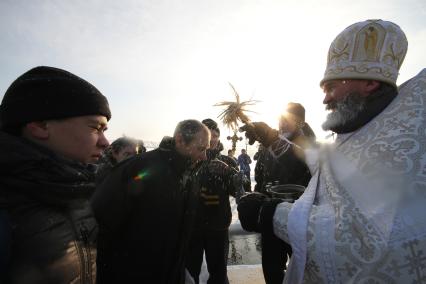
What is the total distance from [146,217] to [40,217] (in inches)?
54.5

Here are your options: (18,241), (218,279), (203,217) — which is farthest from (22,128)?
(218,279)

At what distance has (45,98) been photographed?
137 cm

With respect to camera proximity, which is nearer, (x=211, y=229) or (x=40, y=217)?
(x=40, y=217)

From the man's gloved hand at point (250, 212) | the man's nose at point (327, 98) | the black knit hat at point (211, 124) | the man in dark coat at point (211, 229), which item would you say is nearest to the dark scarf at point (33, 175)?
the man's gloved hand at point (250, 212)

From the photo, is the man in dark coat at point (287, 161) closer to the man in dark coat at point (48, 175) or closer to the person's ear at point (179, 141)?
the person's ear at point (179, 141)

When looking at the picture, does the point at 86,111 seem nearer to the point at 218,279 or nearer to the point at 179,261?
the point at 179,261

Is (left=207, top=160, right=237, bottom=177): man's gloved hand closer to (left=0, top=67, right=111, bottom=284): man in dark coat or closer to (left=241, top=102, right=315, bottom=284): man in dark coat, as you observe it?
(left=241, top=102, right=315, bottom=284): man in dark coat

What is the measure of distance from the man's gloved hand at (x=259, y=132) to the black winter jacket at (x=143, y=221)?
1.22 m

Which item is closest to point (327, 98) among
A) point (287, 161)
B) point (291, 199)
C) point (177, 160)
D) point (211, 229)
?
point (291, 199)

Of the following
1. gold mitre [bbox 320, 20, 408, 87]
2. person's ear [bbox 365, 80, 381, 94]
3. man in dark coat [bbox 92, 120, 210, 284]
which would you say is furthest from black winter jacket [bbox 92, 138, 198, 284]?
person's ear [bbox 365, 80, 381, 94]

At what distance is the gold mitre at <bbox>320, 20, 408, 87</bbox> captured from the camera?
6.19ft

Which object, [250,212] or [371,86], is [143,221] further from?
[371,86]

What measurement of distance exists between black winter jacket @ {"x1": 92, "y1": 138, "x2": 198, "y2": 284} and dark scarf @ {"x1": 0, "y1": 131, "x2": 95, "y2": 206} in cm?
117

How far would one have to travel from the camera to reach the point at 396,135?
5.03 ft
